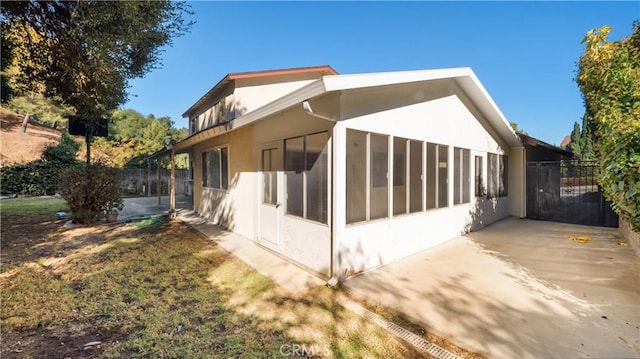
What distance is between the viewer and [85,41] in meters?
5.34

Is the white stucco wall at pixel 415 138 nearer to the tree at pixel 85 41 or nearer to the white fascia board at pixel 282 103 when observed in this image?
the white fascia board at pixel 282 103

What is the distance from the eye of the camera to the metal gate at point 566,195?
9711 millimetres

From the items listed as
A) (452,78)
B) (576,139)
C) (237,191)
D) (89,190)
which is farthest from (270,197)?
(576,139)

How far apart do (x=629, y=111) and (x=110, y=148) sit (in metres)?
29.6

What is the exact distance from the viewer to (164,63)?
8094mm

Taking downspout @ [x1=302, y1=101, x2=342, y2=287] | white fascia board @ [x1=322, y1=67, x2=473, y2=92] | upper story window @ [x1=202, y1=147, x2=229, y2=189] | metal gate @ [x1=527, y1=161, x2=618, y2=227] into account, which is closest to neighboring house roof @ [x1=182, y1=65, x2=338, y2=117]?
upper story window @ [x1=202, y1=147, x2=229, y2=189]

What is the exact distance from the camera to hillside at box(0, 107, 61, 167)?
22.2 meters

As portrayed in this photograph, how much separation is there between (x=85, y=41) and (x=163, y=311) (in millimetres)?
5250

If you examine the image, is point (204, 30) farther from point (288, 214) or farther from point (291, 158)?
point (288, 214)

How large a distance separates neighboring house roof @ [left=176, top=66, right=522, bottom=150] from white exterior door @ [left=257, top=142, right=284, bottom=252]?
0.85 metres

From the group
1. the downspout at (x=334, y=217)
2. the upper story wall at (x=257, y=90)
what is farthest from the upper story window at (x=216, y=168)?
the downspout at (x=334, y=217)

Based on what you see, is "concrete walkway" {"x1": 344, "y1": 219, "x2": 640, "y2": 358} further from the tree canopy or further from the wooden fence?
the wooden fence

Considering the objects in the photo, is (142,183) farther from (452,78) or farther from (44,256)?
(452,78)

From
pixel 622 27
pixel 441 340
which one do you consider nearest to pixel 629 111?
pixel 441 340
